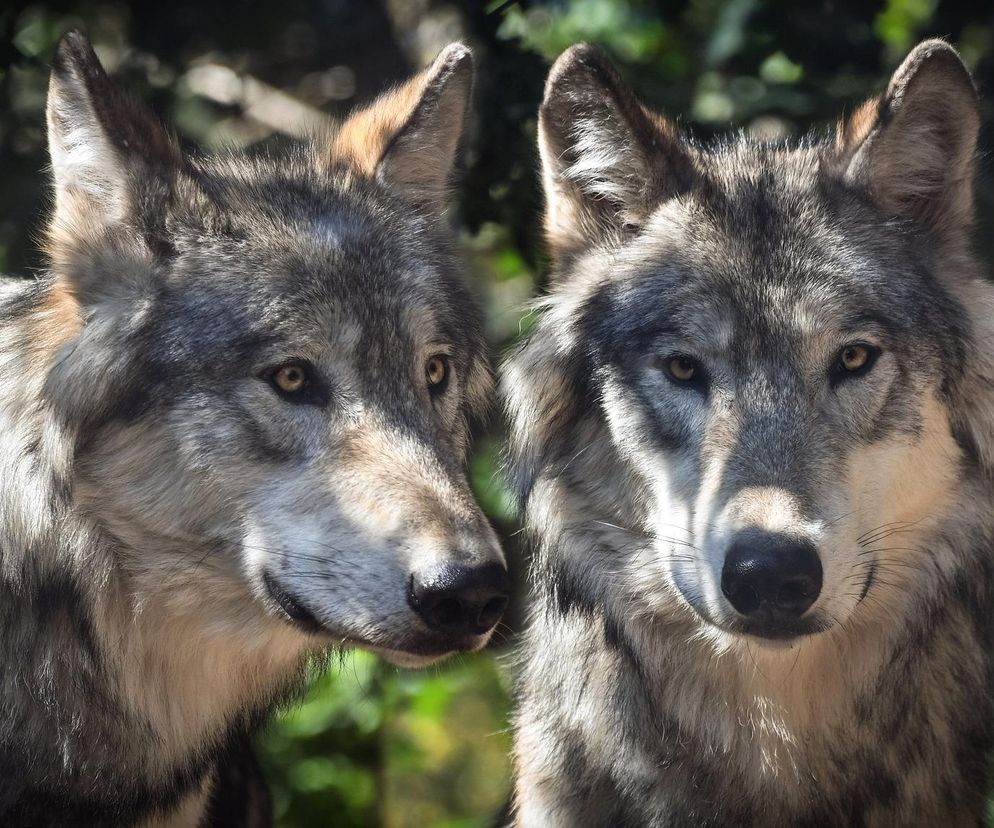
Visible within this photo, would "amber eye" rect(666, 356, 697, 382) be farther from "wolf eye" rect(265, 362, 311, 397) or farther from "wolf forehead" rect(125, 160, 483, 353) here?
"wolf eye" rect(265, 362, 311, 397)

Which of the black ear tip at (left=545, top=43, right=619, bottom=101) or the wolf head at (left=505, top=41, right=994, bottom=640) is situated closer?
the wolf head at (left=505, top=41, right=994, bottom=640)

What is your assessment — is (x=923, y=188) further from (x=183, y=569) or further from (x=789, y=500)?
(x=183, y=569)

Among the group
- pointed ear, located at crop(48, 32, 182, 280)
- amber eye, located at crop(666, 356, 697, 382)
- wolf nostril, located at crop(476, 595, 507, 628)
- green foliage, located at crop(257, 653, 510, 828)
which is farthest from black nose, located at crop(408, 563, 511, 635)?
green foliage, located at crop(257, 653, 510, 828)

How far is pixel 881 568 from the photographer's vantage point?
130 inches

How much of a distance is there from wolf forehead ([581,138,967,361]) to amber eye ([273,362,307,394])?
0.86 meters

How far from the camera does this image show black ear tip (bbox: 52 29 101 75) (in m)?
3.01

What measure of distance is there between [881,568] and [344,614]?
1429mm

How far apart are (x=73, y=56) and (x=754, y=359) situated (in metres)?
1.87

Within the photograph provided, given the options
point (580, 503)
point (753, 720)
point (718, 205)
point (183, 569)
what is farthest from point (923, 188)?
point (183, 569)

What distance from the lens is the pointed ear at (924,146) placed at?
335cm

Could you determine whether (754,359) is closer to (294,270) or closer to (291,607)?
(294,270)

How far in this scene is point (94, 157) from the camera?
10.3ft

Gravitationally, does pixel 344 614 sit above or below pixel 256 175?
below

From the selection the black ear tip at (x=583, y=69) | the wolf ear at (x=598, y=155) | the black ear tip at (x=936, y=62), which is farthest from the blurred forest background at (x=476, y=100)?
the black ear tip at (x=936, y=62)
